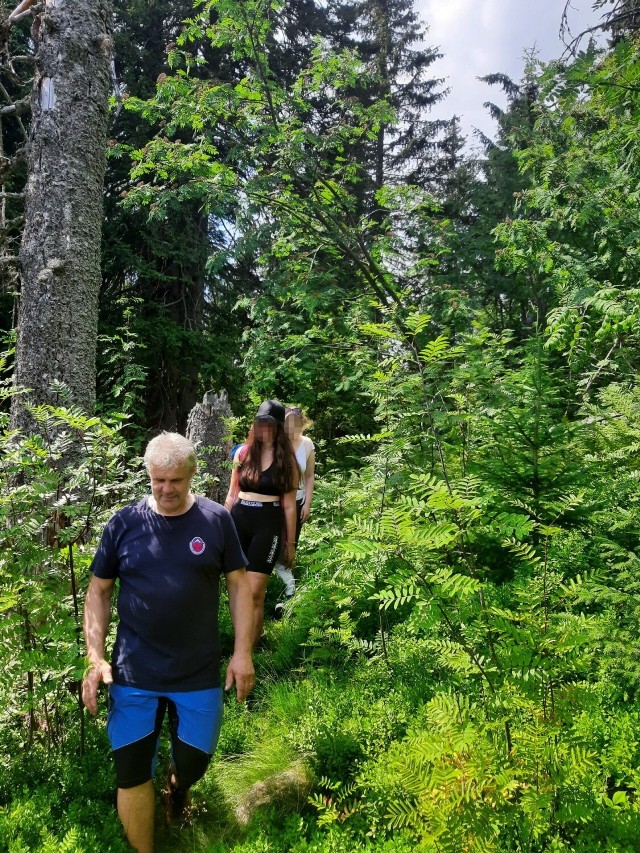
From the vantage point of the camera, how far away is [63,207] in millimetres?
4500

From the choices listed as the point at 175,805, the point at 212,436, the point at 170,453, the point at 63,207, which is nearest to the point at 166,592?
the point at 170,453

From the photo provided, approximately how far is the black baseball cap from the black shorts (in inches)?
24.9

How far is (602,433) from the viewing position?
5402mm

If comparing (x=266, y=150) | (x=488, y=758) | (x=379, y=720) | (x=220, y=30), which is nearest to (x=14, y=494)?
(x=379, y=720)

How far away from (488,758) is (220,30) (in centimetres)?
889

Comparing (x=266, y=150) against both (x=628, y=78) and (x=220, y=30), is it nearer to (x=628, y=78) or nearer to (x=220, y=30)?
(x=220, y=30)

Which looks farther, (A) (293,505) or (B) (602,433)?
(B) (602,433)

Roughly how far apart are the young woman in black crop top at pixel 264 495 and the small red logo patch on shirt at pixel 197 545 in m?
1.62

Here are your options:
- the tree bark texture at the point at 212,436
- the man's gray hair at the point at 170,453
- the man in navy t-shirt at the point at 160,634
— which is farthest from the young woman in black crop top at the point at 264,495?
the tree bark texture at the point at 212,436

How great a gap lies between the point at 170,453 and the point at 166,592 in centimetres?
64

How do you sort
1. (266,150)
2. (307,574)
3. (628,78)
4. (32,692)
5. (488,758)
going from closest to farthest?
(488,758) < (32,692) < (628,78) < (307,574) < (266,150)

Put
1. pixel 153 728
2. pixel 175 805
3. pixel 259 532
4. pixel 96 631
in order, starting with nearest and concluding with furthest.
Answer: 1. pixel 153 728
2. pixel 96 631
3. pixel 175 805
4. pixel 259 532

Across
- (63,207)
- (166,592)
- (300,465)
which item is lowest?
(166,592)

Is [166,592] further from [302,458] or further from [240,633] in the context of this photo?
[302,458]
